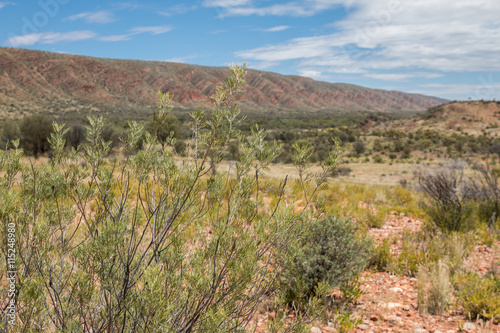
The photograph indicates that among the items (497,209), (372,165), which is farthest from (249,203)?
(372,165)

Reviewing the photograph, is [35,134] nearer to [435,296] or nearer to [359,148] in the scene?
[435,296]

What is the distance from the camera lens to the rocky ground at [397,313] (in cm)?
330

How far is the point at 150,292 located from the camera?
155cm

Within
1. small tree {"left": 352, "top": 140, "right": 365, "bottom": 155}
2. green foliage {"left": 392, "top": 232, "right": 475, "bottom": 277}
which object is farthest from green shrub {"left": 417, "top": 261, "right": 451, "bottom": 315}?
small tree {"left": 352, "top": 140, "right": 365, "bottom": 155}

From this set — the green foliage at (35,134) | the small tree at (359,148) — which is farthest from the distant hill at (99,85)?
the green foliage at (35,134)

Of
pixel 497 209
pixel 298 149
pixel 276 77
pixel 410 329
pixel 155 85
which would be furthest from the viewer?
pixel 276 77

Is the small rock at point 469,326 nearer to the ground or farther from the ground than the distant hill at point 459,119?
nearer to the ground

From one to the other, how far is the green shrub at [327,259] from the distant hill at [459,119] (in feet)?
167

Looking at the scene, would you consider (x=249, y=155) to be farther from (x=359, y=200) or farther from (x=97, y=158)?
(x=359, y=200)

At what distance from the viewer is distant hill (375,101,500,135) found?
4746 centimetres

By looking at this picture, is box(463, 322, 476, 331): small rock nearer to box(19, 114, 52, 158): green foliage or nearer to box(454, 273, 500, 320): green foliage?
box(454, 273, 500, 320): green foliage

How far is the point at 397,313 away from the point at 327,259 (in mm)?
961

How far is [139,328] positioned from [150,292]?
612 millimetres

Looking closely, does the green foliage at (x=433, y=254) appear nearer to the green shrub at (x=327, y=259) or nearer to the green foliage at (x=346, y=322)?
the green shrub at (x=327, y=259)
